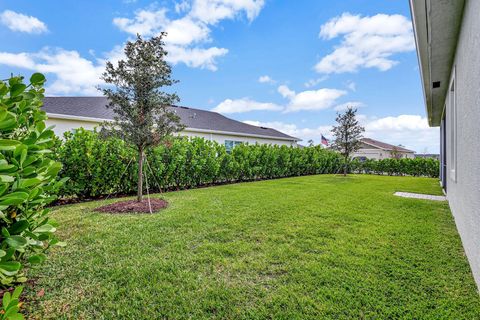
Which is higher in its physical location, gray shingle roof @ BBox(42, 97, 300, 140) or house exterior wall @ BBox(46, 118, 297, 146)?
gray shingle roof @ BBox(42, 97, 300, 140)

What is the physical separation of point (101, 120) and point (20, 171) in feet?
39.2

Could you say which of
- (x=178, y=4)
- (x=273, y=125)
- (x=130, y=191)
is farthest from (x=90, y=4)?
(x=273, y=125)

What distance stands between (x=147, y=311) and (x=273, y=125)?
2626cm

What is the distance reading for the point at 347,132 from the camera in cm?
1633

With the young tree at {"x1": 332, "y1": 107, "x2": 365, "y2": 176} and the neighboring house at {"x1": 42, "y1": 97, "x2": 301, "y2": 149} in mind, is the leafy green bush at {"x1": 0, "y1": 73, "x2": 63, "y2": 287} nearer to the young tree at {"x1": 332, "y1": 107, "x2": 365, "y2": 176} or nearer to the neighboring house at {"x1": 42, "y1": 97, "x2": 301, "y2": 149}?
the neighboring house at {"x1": 42, "y1": 97, "x2": 301, "y2": 149}

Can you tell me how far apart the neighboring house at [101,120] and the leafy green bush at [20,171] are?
499 centimetres

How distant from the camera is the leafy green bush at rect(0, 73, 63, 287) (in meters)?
1.18

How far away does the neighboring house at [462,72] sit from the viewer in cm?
253

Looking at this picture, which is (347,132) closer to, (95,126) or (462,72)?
(462,72)

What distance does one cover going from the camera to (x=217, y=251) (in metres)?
3.48

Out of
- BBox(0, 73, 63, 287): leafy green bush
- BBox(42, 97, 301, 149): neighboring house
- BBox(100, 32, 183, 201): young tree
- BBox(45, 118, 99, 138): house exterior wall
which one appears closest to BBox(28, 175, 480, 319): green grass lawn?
BBox(0, 73, 63, 287): leafy green bush

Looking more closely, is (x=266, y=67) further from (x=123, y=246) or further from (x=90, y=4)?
(x=123, y=246)

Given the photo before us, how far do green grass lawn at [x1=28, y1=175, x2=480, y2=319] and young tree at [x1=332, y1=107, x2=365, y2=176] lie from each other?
38.1ft


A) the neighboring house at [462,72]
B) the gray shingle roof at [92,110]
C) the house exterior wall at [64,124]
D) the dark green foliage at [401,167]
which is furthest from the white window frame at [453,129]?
the dark green foliage at [401,167]
